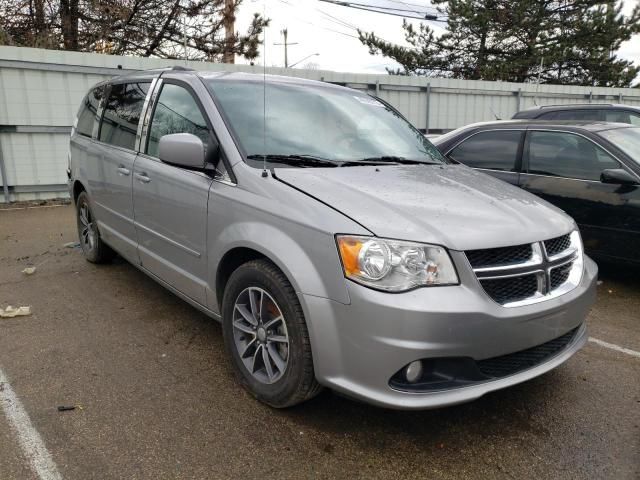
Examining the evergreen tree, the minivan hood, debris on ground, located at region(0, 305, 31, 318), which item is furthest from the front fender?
the evergreen tree

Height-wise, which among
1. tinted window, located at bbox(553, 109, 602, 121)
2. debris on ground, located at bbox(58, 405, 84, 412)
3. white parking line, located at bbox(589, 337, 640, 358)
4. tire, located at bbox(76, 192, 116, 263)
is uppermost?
tinted window, located at bbox(553, 109, 602, 121)

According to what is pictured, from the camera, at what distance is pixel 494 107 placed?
14203mm

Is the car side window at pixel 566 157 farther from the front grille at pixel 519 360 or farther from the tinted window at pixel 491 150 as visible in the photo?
the front grille at pixel 519 360

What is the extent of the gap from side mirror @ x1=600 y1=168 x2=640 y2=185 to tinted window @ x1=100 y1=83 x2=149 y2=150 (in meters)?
3.92

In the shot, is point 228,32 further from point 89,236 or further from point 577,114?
point 89,236

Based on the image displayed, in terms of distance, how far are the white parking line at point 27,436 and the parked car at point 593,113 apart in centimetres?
743

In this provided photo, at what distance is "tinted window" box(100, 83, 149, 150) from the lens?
4012 mm

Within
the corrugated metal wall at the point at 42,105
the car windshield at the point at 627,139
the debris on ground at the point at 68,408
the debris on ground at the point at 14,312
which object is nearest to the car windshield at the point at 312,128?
the debris on ground at the point at 68,408

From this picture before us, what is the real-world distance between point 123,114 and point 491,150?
3.69 metres

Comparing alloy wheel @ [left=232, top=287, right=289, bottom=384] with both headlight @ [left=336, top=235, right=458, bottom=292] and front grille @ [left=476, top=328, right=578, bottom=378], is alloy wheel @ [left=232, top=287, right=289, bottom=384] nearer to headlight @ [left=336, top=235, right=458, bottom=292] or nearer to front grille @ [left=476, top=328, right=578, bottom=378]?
headlight @ [left=336, top=235, right=458, bottom=292]

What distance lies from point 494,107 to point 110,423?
45.1ft

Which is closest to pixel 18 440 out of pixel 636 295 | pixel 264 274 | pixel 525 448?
pixel 264 274

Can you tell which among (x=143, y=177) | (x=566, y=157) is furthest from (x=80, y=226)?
(x=566, y=157)

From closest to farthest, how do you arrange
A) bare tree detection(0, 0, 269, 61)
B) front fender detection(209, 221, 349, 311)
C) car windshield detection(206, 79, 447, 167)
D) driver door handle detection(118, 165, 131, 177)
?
front fender detection(209, 221, 349, 311) < car windshield detection(206, 79, 447, 167) < driver door handle detection(118, 165, 131, 177) < bare tree detection(0, 0, 269, 61)
